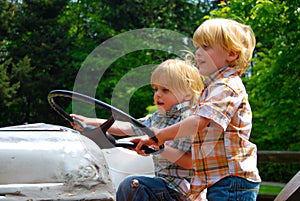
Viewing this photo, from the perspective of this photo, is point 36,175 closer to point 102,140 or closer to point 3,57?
point 102,140

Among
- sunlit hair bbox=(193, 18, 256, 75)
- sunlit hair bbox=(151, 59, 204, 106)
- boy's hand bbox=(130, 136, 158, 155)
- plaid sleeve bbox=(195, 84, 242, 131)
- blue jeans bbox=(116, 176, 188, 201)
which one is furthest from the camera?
sunlit hair bbox=(151, 59, 204, 106)

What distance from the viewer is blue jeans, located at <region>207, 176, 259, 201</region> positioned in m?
2.10

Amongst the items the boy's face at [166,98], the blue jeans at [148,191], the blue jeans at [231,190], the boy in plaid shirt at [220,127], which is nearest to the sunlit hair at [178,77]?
the boy's face at [166,98]

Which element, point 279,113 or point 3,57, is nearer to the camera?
point 279,113

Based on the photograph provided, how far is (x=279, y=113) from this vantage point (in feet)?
27.0

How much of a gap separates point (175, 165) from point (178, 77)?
416mm

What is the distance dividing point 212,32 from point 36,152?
4.18 feet

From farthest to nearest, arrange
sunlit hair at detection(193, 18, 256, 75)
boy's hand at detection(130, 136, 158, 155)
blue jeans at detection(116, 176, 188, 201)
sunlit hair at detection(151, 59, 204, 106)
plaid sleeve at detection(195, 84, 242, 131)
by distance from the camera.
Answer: sunlit hair at detection(151, 59, 204, 106)
blue jeans at detection(116, 176, 188, 201)
sunlit hair at detection(193, 18, 256, 75)
plaid sleeve at detection(195, 84, 242, 131)
boy's hand at detection(130, 136, 158, 155)

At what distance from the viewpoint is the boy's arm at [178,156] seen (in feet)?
7.94

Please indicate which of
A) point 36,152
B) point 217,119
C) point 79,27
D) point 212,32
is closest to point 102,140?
point 217,119

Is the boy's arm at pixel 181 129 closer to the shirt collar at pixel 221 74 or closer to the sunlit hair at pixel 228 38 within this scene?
the shirt collar at pixel 221 74

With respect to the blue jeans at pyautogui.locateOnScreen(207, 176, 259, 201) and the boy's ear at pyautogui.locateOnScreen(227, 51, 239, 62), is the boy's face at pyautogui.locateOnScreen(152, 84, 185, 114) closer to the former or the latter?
the boy's ear at pyautogui.locateOnScreen(227, 51, 239, 62)

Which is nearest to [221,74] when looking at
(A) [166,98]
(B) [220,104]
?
(B) [220,104]

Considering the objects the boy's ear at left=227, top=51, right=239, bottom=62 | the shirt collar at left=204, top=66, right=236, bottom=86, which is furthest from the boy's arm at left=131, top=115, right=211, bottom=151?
the boy's ear at left=227, top=51, right=239, bottom=62
